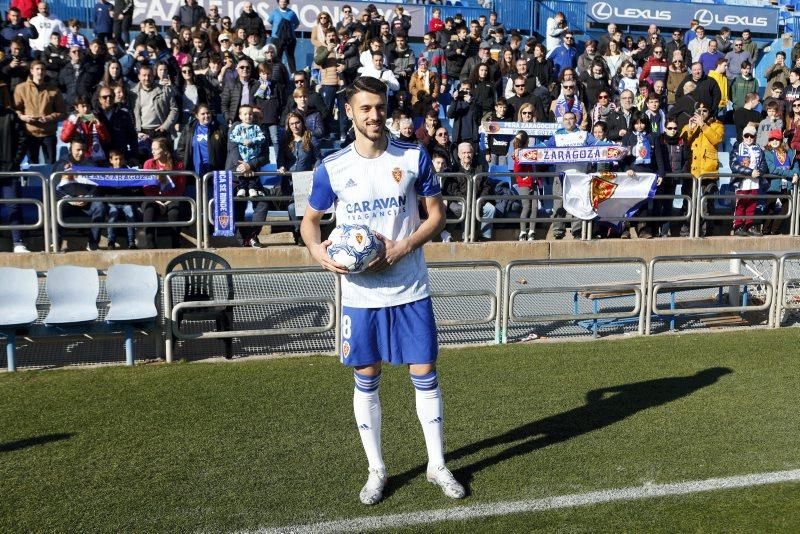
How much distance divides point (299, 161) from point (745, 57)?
425 inches

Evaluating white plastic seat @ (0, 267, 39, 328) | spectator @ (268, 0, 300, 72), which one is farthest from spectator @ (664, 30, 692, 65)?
white plastic seat @ (0, 267, 39, 328)

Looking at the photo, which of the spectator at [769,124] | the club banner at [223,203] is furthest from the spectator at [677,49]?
the club banner at [223,203]

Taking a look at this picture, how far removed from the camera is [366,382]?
5219mm

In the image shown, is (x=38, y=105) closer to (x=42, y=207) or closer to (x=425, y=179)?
(x=42, y=207)

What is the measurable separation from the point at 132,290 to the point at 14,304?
3.37 feet

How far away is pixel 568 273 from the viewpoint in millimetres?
11758

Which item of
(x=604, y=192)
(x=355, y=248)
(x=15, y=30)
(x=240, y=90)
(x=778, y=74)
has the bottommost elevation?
(x=604, y=192)

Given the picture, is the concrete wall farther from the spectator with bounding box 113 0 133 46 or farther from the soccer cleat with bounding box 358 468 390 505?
the spectator with bounding box 113 0 133 46

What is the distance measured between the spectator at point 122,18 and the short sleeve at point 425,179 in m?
14.1

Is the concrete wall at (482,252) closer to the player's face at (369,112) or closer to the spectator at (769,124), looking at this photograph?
the spectator at (769,124)

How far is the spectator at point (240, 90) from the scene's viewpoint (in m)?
14.3

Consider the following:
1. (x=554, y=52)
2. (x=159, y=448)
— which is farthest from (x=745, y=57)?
(x=159, y=448)

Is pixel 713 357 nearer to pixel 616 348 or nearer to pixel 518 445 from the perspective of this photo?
pixel 616 348

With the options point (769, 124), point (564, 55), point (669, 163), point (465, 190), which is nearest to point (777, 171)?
point (769, 124)
